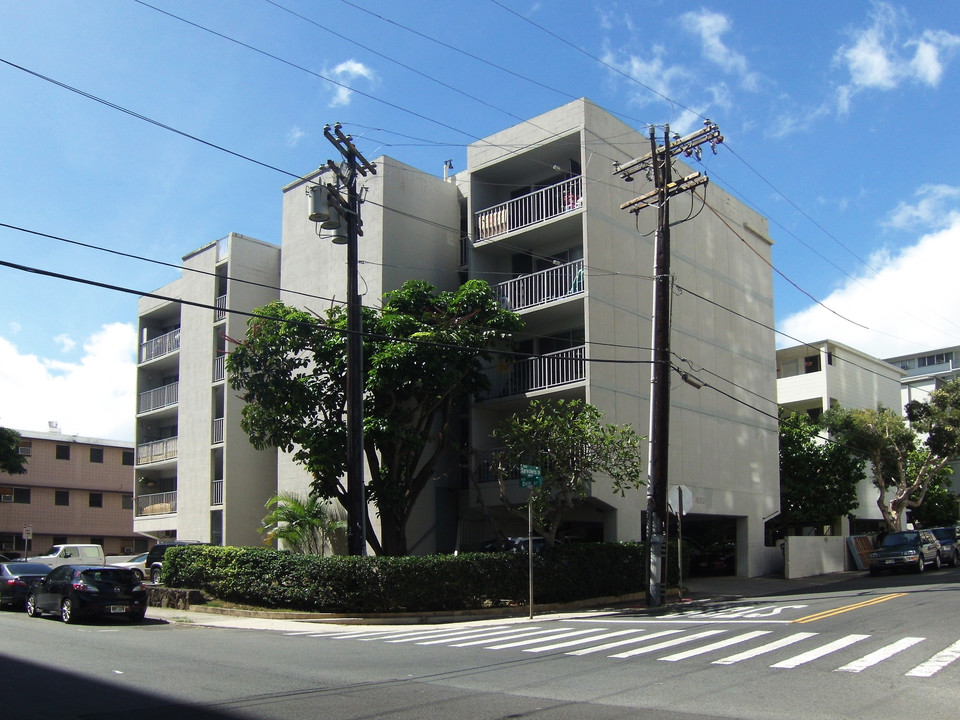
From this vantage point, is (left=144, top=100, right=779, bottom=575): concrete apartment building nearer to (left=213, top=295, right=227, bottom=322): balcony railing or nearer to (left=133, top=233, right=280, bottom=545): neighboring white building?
(left=133, top=233, right=280, bottom=545): neighboring white building

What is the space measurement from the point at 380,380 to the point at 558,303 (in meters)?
6.06

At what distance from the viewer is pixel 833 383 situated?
44.1 metres

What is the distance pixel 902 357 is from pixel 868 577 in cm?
5465

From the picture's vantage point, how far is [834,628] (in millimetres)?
14867

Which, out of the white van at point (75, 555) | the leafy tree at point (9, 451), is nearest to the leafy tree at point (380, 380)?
the white van at point (75, 555)

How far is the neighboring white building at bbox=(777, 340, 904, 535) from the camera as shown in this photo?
144ft

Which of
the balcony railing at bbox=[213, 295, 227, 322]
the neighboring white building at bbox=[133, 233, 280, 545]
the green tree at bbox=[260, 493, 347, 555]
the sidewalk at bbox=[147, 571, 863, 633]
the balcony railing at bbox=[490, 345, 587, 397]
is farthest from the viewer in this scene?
the balcony railing at bbox=[213, 295, 227, 322]

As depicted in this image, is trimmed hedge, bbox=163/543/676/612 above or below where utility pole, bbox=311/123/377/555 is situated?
below

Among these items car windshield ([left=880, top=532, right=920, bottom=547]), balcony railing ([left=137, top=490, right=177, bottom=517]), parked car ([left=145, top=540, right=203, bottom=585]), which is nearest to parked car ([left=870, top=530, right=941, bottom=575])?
car windshield ([left=880, top=532, right=920, bottom=547])

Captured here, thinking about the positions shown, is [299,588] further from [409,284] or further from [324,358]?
[409,284]

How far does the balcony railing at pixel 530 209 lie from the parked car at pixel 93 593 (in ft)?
47.7

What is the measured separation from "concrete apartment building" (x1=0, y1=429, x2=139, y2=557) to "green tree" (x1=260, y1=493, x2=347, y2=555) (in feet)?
112

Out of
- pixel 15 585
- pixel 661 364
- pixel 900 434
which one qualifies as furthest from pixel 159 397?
pixel 900 434

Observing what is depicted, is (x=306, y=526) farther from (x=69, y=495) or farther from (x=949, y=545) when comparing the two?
(x=69, y=495)
